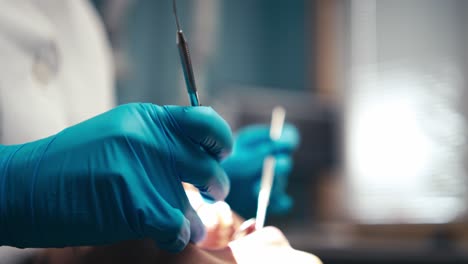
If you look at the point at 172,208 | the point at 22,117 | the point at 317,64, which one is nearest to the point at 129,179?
the point at 172,208

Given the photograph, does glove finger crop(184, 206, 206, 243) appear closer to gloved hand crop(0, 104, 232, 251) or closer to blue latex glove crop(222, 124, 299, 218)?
A: gloved hand crop(0, 104, 232, 251)

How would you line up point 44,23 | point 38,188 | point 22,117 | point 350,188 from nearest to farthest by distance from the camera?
point 38,188, point 22,117, point 44,23, point 350,188

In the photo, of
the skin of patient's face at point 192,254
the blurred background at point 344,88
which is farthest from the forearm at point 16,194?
the blurred background at point 344,88

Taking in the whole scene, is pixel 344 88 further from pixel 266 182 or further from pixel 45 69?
pixel 45 69

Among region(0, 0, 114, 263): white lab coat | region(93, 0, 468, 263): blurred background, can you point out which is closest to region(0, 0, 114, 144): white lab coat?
region(0, 0, 114, 263): white lab coat

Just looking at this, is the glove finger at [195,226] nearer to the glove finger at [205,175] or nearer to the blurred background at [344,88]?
the glove finger at [205,175]

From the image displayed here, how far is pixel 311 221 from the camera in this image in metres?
2.91

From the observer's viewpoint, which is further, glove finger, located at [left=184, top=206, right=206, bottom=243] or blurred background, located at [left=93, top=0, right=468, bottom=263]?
blurred background, located at [left=93, top=0, right=468, bottom=263]

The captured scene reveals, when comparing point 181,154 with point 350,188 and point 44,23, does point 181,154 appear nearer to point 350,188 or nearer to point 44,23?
point 44,23

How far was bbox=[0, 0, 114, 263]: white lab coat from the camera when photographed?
2.99ft

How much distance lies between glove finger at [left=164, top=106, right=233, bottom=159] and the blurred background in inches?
67.3

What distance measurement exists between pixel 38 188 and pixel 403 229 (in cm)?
232

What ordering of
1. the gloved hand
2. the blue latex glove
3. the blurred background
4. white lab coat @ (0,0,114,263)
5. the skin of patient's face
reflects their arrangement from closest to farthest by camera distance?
the gloved hand, the skin of patient's face, white lab coat @ (0,0,114,263), the blue latex glove, the blurred background

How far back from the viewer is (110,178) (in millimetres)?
619
